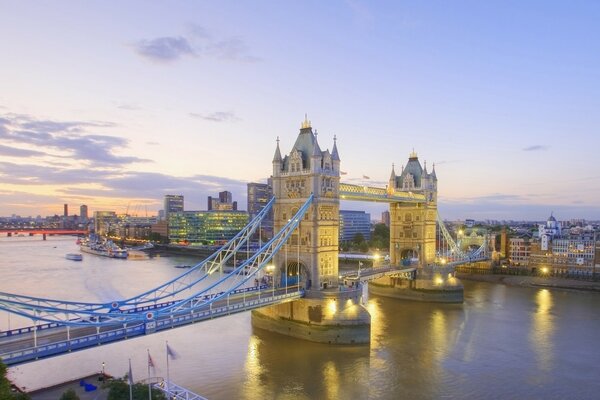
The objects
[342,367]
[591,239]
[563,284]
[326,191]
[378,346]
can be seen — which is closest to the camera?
[342,367]

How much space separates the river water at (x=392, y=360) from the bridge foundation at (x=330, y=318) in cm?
91

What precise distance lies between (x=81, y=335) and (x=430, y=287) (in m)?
41.6

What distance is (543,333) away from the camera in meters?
40.9

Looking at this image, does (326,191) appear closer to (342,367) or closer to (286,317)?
(286,317)

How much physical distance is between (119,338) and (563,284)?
6573 centimetres

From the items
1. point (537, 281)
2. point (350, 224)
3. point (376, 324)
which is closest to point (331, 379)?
point (376, 324)

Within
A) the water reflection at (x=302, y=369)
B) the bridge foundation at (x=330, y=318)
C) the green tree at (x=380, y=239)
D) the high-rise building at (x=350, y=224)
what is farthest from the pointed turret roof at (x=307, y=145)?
the high-rise building at (x=350, y=224)

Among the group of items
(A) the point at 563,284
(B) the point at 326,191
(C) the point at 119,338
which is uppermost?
(B) the point at 326,191

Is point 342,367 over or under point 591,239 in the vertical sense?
under

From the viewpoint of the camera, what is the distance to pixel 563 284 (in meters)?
69.6

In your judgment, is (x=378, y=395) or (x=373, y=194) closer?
(x=378, y=395)

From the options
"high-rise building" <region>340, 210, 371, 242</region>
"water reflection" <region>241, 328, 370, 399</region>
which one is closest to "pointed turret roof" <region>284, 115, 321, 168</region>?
"water reflection" <region>241, 328, 370, 399</region>

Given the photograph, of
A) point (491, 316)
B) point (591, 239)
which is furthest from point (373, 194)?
point (591, 239)

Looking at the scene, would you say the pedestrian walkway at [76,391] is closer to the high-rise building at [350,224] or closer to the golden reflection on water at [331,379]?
the golden reflection on water at [331,379]
